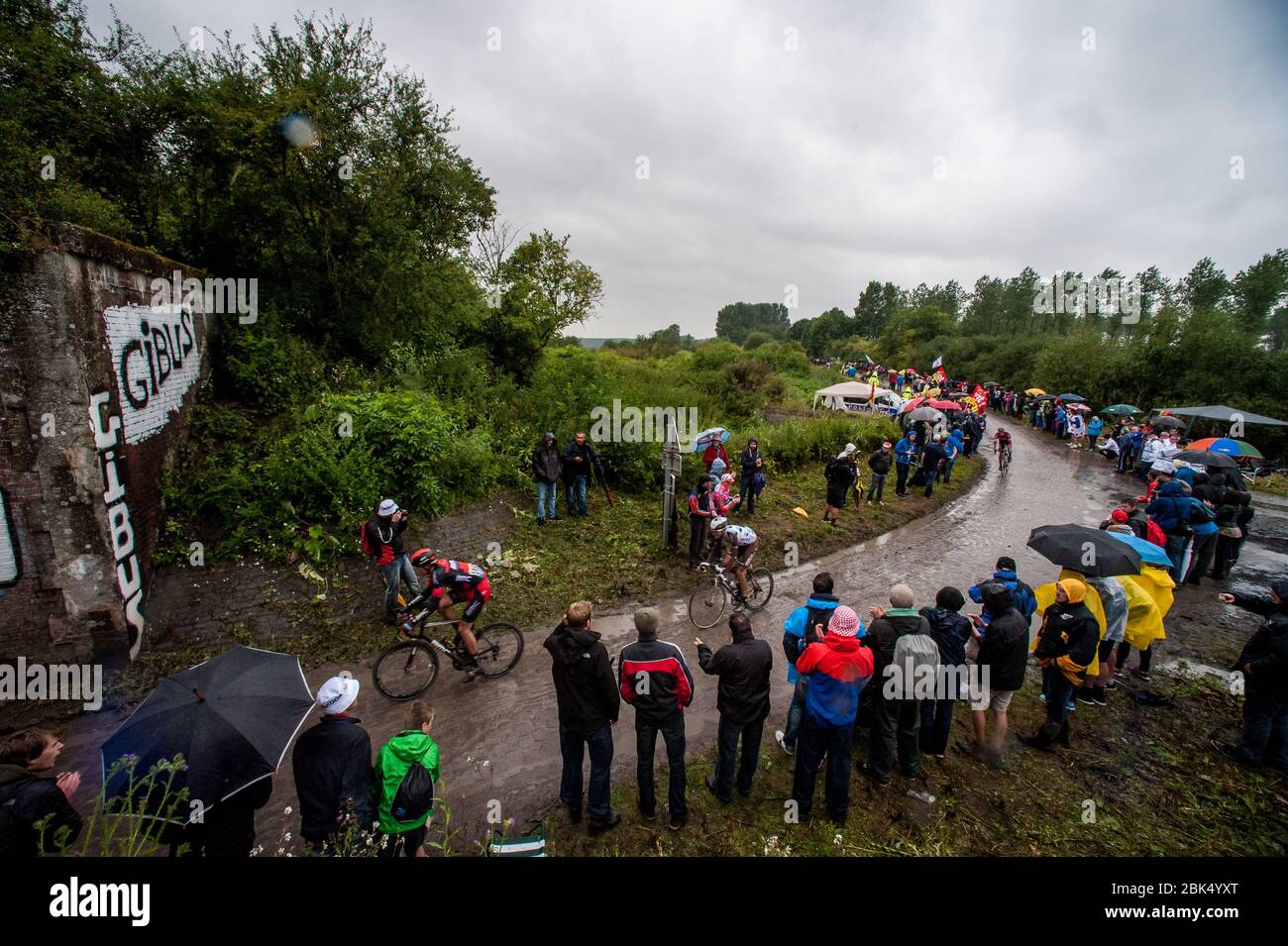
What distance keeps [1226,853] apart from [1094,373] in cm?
3585

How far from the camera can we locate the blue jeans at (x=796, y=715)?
17.1ft

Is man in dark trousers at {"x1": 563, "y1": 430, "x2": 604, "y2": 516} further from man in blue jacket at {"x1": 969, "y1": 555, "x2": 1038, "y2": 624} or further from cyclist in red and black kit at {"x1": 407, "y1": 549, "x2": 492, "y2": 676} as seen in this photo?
man in blue jacket at {"x1": 969, "y1": 555, "x2": 1038, "y2": 624}

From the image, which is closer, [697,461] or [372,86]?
[372,86]

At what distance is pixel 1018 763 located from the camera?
5.35 metres

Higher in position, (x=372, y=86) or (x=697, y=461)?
(x=372, y=86)

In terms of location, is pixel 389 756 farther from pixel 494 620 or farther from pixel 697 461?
pixel 697 461

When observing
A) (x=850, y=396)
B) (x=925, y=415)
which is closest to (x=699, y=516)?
(x=925, y=415)

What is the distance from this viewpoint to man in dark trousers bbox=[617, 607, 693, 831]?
425 centimetres

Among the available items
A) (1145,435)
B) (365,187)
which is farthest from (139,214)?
(1145,435)

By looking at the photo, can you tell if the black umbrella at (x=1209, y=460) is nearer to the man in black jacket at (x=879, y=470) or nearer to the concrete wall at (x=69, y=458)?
the man in black jacket at (x=879, y=470)

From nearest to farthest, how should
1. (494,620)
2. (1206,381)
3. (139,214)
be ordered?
1. (494,620)
2. (139,214)
3. (1206,381)

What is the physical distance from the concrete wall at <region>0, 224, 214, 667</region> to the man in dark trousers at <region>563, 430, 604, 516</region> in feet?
21.3

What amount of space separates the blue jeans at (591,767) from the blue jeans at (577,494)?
673cm

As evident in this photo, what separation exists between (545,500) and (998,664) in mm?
7833
